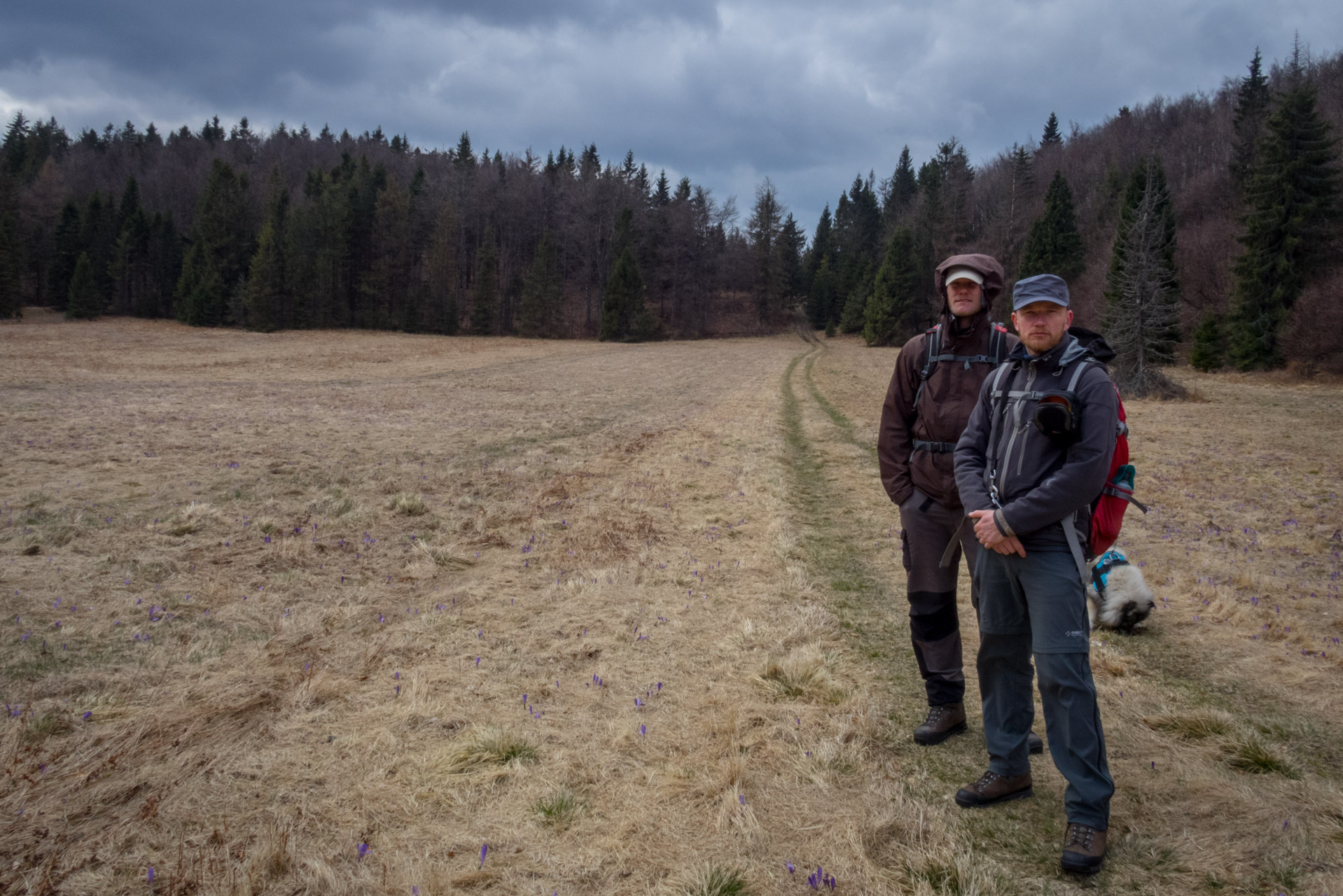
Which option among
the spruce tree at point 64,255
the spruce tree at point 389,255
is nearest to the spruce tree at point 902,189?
the spruce tree at point 389,255

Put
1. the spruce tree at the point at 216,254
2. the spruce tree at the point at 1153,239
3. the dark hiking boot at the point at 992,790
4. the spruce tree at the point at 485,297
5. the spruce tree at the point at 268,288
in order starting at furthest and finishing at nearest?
the spruce tree at the point at 485,297
the spruce tree at the point at 216,254
the spruce tree at the point at 268,288
the spruce tree at the point at 1153,239
the dark hiking boot at the point at 992,790

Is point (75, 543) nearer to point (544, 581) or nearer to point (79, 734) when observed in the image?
point (79, 734)

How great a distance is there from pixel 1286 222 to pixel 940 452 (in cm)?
4454

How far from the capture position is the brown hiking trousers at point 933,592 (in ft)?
13.1

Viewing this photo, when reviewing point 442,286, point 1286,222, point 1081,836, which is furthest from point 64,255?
point 1286,222

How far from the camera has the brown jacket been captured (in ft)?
12.6

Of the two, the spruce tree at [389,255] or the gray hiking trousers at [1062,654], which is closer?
the gray hiking trousers at [1062,654]

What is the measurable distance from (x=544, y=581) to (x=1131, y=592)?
4.90m

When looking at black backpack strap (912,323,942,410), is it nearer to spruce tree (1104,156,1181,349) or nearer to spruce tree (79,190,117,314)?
spruce tree (1104,156,1181,349)

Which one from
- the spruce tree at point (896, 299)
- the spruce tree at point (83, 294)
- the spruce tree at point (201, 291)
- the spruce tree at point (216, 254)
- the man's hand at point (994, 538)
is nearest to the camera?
the man's hand at point (994, 538)

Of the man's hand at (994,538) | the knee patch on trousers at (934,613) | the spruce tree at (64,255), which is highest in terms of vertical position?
the spruce tree at (64,255)

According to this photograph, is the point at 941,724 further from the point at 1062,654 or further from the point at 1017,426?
the point at 1017,426

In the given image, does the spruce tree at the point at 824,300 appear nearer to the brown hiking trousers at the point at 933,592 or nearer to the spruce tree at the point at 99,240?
the spruce tree at the point at 99,240

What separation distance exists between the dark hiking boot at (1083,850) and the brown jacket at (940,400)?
5.13 feet
